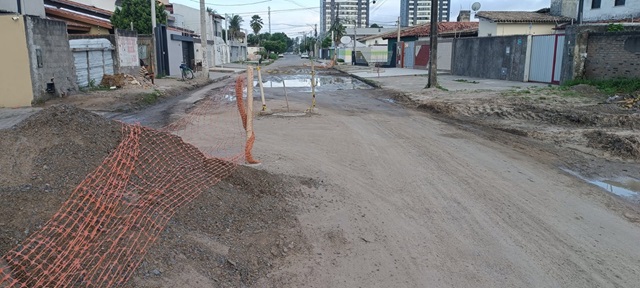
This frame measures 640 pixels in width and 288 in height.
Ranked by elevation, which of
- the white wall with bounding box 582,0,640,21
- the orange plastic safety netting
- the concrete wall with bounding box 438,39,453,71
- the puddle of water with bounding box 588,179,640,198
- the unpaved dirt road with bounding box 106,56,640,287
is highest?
the white wall with bounding box 582,0,640,21

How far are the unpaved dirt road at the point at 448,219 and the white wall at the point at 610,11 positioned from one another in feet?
74.3

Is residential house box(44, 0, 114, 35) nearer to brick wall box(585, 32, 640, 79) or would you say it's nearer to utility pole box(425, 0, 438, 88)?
utility pole box(425, 0, 438, 88)

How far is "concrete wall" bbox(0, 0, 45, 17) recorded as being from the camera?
17.5 metres

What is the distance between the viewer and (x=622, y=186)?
24.6 feet

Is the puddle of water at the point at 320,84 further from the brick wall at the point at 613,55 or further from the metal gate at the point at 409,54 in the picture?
the metal gate at the point at 409,54

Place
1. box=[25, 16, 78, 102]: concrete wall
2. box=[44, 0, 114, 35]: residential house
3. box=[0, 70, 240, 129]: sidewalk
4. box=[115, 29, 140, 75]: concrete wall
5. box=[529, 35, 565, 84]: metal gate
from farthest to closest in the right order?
box=[44, 0, 114, 35]: residential house, box=[115, 29, 140, 75]: concrete wall, box=[529, 35, 565, 84]: metal gate, box=[25, 16, 78, 102]: concrete wall, box=[0, 70, 240, 129]: sidewalk

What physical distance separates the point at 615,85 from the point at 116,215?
18.2 meters

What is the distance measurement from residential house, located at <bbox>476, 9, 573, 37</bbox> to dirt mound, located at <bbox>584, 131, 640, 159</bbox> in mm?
27596

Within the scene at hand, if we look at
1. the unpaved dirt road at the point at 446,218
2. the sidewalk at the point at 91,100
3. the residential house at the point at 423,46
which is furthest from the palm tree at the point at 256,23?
the unpaved dirt road at the point at 446,218

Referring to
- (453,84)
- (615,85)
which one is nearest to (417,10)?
(453,84)

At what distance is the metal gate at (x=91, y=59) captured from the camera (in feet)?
68.6

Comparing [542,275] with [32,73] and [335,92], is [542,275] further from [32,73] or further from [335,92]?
[335,92]

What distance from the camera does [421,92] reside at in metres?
21.7

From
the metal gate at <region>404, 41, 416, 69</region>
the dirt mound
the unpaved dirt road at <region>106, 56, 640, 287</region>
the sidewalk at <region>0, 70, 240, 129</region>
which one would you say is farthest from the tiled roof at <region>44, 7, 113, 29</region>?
the dirt mound
